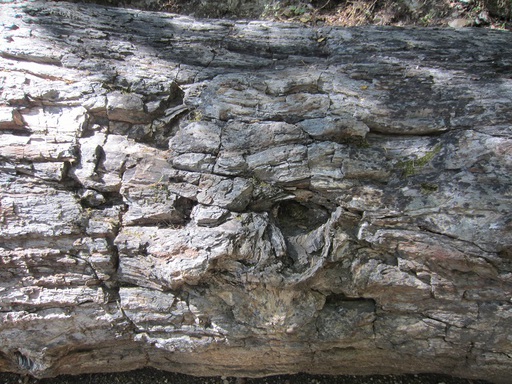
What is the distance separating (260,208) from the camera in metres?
3.53

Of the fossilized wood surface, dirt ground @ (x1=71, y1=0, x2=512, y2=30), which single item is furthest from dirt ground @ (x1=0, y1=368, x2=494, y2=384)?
dirt ground @ (x1=71, y1=0, x2=512, y2=30)

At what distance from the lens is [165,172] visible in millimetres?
3635

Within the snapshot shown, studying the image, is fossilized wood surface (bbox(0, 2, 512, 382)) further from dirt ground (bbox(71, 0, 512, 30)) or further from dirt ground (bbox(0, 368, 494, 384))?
dirt ground (bbox(71, 0, 512, 30))

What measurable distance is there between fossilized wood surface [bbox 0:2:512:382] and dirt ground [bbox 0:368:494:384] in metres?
0.18

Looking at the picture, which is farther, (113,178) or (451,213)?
(113,178)

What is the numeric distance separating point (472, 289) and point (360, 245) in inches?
41.6

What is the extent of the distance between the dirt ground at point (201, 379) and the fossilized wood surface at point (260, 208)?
0.18 metres

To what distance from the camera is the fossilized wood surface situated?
3281 mm

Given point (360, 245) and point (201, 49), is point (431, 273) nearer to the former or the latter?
→ point (360, 245)

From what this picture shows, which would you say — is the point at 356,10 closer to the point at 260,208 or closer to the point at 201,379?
the point at 260,208

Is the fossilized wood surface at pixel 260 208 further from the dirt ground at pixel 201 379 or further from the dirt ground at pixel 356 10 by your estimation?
the dirt ground at pixel 356 10

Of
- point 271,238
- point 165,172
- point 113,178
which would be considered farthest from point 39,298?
point 271,238

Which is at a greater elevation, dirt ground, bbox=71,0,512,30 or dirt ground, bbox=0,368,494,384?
dirt ground, bbox=71,0,512,30

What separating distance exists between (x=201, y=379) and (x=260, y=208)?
7.72 feet
